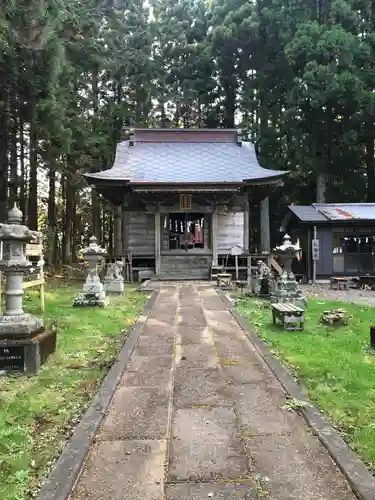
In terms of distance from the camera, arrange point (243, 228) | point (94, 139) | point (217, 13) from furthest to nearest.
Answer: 1. point (217, 13)
2. point (94, 139)
3. point (243, 228)

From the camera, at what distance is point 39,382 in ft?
13.3

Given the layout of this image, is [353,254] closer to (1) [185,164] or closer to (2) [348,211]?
(2) [348,211]

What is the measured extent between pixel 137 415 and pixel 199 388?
76 centimetres

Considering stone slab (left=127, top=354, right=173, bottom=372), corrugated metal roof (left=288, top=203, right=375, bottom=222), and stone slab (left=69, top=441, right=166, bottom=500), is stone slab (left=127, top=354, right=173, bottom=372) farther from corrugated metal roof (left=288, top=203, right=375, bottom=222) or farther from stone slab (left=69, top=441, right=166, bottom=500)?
corrugated metal roof (left=288, top=203, right=375, bottom=222)

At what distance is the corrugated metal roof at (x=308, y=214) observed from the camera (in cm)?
1634

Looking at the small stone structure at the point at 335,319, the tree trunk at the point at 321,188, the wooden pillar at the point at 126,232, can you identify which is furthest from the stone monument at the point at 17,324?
the tree trunk at the point at 321,188

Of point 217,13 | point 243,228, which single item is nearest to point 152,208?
point 243,228

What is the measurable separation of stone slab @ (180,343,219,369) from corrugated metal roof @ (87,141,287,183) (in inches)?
384

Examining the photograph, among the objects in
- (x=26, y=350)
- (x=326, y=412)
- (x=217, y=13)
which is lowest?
(x=326, y=412)

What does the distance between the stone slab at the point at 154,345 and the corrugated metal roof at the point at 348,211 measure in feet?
40.2

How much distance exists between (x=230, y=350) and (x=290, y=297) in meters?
3.57

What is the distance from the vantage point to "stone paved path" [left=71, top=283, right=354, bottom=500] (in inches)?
88.4

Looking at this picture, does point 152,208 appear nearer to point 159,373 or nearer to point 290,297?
point 290,297

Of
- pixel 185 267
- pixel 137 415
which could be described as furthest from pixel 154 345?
pixel 185 267
